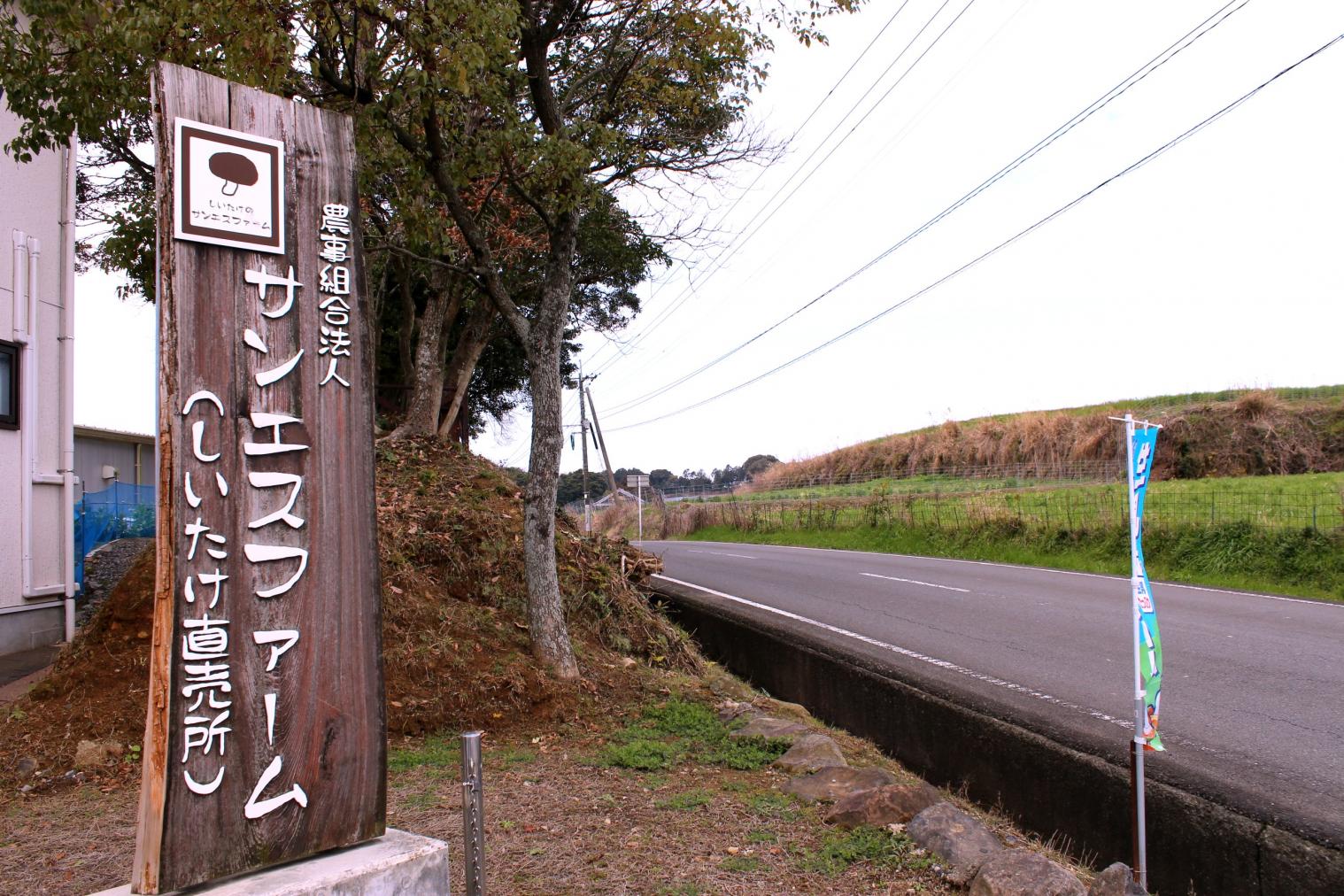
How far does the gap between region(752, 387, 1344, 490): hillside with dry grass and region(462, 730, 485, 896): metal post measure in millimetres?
24991

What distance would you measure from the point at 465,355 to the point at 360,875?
12.7 m

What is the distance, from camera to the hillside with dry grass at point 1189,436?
23250 mm

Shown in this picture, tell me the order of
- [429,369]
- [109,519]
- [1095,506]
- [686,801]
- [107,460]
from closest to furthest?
[686,801]
[429,369]
[109,519]
[1095,506]
[107,460]

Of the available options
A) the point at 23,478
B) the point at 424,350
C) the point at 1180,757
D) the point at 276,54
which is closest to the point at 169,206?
the point at 276,54

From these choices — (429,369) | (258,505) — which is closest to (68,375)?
(429,369)

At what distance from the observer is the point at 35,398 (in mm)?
10031

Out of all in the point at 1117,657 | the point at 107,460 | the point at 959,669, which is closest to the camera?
the point at 959,669

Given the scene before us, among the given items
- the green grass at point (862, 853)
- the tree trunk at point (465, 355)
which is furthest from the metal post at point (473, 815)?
the tree trunk at point (465, 355)

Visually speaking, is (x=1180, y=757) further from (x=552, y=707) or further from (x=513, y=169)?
(x=513, y=169)

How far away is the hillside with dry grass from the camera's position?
23.2 m

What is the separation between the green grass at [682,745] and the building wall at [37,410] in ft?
23.8

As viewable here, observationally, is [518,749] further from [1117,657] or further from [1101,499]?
[1101,499]

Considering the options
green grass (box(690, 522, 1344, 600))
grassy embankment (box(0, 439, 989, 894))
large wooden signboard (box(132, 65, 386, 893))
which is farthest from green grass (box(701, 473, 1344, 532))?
large wooden signboard (box(132, 65, 386, 893))

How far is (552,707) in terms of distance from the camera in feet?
22.7
